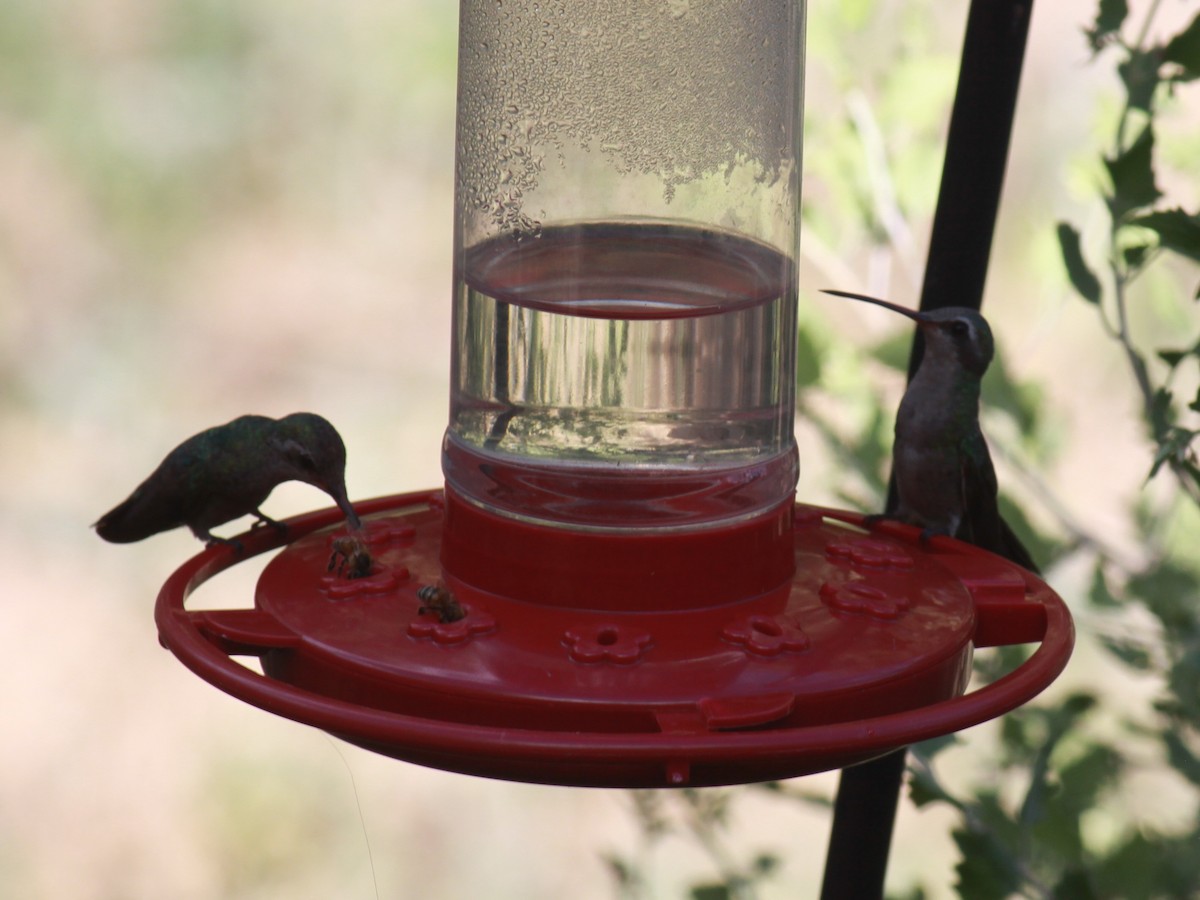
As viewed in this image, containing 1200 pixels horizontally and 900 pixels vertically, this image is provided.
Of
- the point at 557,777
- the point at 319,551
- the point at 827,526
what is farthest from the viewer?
the point at 827,526

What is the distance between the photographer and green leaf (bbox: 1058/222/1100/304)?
270 cm

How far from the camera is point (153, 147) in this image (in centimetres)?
832

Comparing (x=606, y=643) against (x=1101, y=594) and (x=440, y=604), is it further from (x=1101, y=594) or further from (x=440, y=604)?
(x=1101, y=594)

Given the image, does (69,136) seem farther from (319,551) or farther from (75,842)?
(319,551)

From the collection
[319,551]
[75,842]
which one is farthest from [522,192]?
[75,842]

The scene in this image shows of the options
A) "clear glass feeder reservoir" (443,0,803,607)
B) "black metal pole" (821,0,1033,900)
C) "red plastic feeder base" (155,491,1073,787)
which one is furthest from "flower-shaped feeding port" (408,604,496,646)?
"black metal pole" (821,0,1033,900)

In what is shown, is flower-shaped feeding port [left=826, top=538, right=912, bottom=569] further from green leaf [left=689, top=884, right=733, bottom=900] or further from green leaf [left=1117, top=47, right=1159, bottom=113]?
green leaf [left=689, top=884, right=733, bottom=900]

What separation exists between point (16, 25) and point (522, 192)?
664 cm

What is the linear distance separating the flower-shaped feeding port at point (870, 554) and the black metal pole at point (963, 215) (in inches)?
14.9

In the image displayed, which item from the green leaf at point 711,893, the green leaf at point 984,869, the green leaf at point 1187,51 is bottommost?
the green leaf at point 711,893

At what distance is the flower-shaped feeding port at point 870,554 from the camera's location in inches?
106

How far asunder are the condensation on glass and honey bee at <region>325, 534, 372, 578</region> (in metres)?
0.20

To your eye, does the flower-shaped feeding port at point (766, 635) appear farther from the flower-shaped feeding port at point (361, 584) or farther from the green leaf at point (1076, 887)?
the green leaf at point (1076, 887)

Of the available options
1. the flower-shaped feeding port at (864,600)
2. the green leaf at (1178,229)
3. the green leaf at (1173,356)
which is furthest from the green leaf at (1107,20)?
the flower-shaped feeding port at (864,600)
